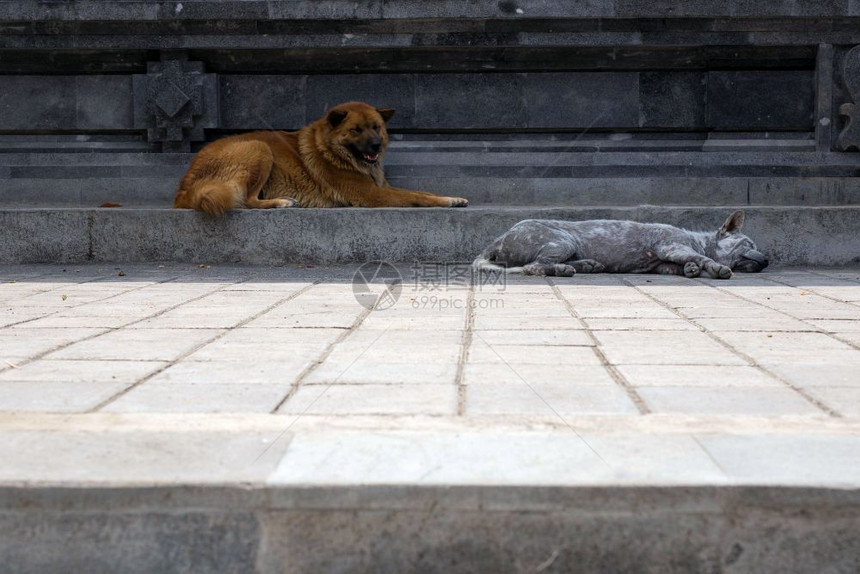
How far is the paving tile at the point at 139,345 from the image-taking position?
375cm

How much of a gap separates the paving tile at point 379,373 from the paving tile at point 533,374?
0.10 m

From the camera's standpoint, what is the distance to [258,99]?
9766mm

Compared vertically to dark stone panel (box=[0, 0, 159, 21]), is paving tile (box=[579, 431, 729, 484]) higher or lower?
lower

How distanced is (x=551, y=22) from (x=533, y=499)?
26.0 ft

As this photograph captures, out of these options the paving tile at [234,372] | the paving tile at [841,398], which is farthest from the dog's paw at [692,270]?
the paving tile at [234,372]

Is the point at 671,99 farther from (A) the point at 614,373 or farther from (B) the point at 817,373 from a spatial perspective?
(A) the point at 614,373

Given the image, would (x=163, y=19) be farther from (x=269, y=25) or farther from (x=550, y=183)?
(x=550, y=183)

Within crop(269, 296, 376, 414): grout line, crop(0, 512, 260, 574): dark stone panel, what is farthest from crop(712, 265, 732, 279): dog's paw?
crop(0, 512, 260, 574): dark stone panel

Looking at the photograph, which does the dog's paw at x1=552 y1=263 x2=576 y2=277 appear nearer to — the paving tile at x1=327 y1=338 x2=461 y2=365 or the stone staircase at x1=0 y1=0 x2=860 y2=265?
the stone staircase at x1=0 y1=0 x2=860 y2=265

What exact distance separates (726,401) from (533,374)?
0.75 metres

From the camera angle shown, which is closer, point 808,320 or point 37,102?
point 808,320

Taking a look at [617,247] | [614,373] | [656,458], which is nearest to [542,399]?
[614,373]

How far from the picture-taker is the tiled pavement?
2342 millimetres
